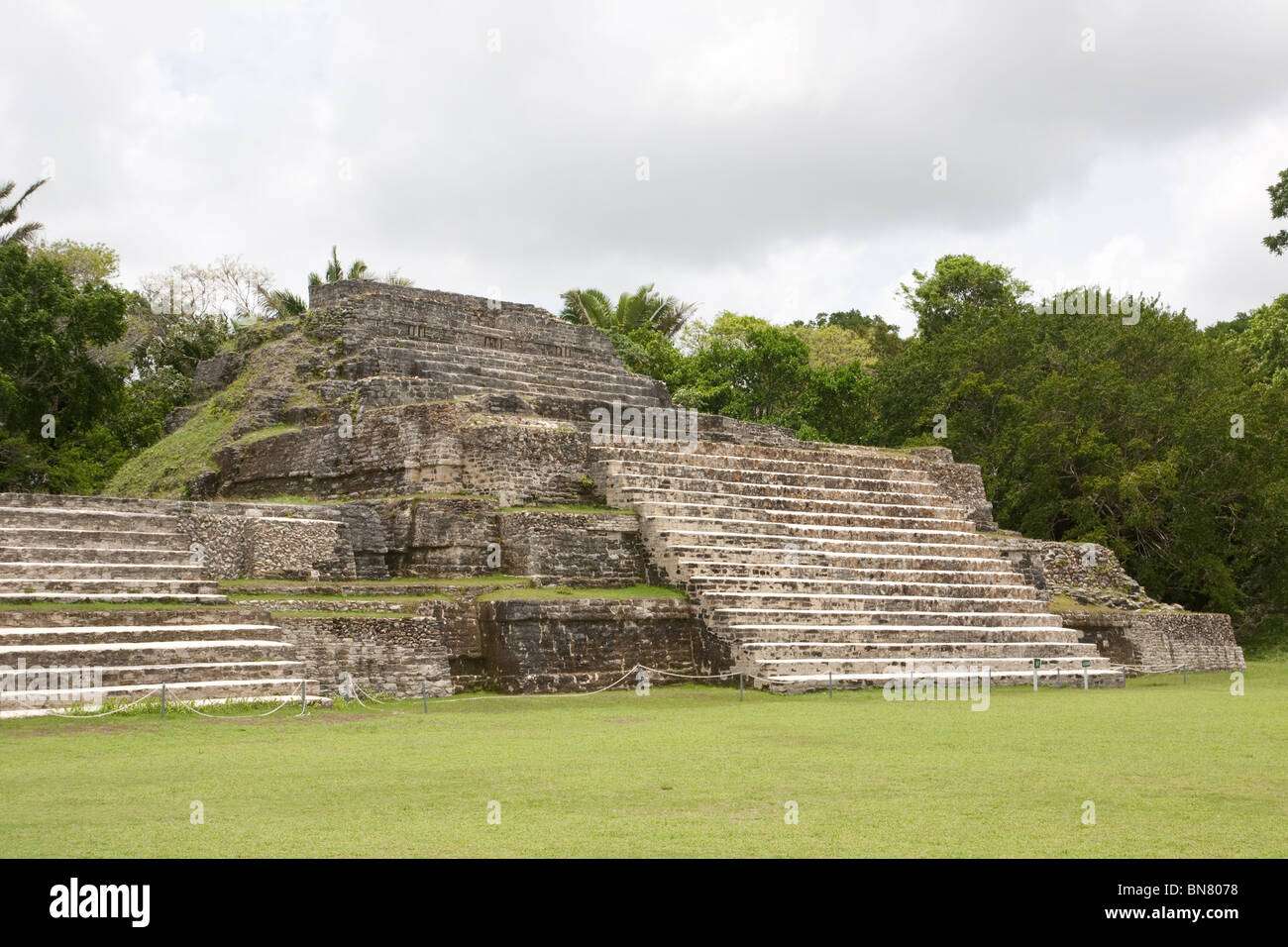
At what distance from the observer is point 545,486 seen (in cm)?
1906

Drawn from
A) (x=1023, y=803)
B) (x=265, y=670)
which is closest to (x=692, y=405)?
(x=265, y=670)

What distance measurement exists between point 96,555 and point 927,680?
968cm

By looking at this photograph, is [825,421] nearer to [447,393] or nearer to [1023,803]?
[447,393]

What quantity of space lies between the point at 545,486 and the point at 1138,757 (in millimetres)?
10204

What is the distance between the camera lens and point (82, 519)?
52.1 ft

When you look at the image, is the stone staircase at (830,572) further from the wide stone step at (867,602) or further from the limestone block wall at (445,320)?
the limestone block wall at (445,320)

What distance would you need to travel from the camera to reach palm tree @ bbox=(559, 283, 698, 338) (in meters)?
39.1

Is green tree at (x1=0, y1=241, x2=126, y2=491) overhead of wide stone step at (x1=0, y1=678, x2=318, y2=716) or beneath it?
overhead

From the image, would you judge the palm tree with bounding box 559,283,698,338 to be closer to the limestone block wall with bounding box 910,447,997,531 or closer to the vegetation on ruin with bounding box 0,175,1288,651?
the vegetation on ruin with bounding box 0,175,1288,651

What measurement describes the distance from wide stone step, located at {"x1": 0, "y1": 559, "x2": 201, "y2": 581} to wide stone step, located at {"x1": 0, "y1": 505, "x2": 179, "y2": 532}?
2.50ft

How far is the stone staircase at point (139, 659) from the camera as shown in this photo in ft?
41.5

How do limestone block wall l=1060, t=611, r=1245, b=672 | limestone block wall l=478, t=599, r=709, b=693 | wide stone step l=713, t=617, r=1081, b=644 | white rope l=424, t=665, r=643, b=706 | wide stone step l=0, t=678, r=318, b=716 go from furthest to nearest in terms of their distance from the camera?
limestone block wall l=1060, t=611, r=1245, b=672
wide stone step l=713, t=617, r=1081, b=644
limestone block wall l=478, t=599, r=709, b=693
white rope l=424, t=665, r=643, b=706
wide stone step l=0, t=678, r=318, b=716

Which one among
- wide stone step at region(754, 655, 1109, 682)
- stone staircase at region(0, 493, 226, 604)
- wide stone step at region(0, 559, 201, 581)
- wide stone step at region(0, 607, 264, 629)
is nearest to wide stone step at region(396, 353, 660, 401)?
stone staircase at region(0, 493, 226, 604)

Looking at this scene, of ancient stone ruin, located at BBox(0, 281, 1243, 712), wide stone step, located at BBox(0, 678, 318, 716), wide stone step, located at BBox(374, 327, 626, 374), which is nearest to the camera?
wide stone step, located at BBox(0, 678, 318, 716)
